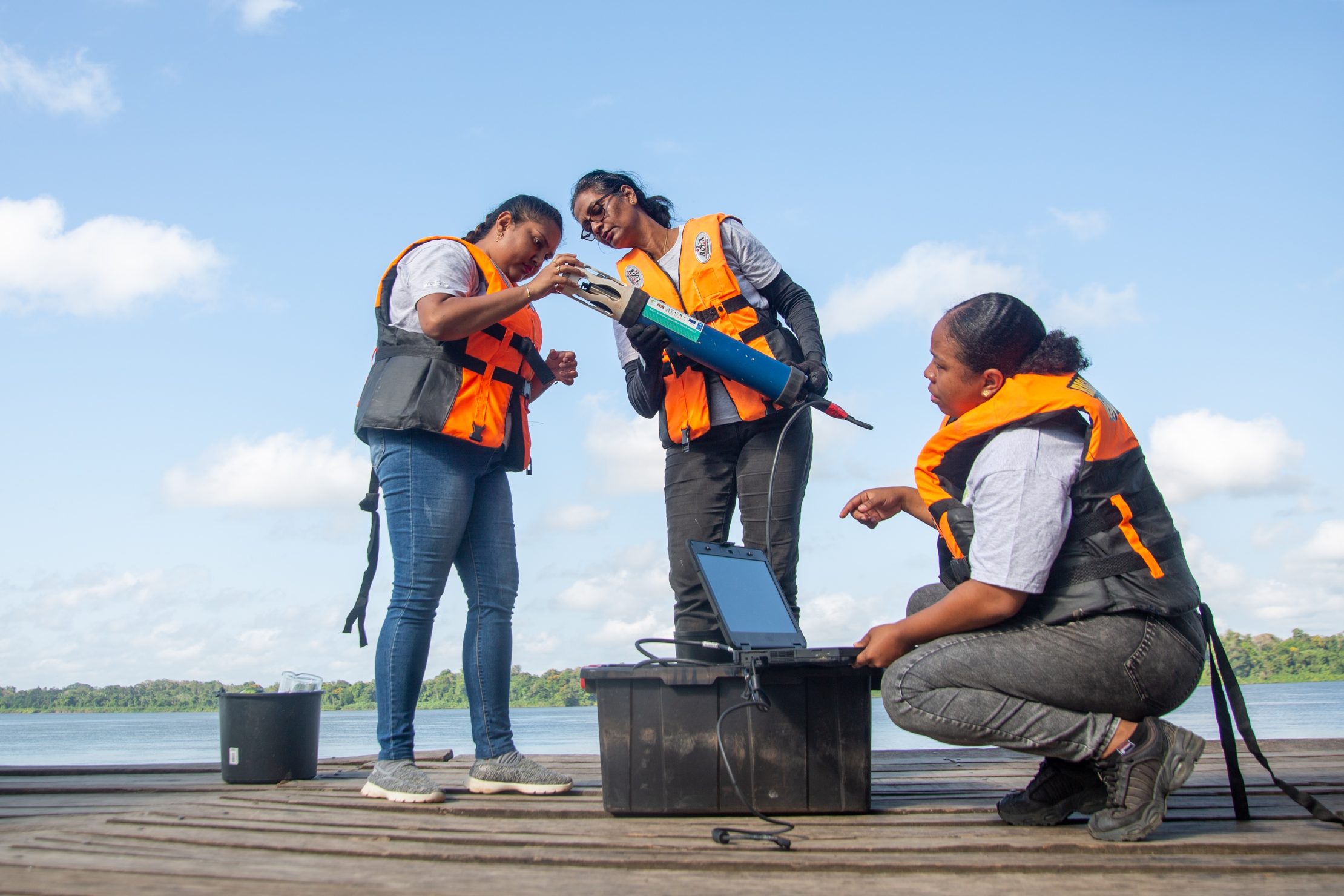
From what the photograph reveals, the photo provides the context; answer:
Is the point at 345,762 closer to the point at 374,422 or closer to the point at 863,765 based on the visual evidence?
the point at 374,422

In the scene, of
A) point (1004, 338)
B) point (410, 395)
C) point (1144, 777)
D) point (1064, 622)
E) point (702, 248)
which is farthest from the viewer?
point (702, 248)

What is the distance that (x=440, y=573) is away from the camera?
2895mm

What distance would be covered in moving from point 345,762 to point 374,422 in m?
2.06

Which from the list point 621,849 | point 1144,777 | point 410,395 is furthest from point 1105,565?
point 410,395

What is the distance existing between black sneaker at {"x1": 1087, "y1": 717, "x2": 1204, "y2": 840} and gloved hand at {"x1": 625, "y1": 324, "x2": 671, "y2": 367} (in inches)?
70.0

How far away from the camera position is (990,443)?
6.84 ft

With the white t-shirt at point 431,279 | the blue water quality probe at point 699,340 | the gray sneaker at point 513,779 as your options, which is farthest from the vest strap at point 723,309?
the gray sneaker at point 513,779

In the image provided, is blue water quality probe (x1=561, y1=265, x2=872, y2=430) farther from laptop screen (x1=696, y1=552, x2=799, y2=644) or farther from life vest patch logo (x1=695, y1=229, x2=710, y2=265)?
laptop screen (x1=696, y1=552, x2=799, y2=644)

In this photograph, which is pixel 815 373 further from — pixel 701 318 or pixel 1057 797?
pixel 1057 797

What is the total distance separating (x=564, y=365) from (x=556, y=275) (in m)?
0.46

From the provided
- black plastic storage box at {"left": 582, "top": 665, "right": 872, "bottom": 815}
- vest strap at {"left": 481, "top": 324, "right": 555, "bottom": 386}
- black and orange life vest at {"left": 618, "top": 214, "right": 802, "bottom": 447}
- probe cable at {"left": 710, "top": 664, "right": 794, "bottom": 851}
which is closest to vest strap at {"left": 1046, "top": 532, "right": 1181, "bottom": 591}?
black plastic storage box at {"left": 582, "top": 665, "right": 872, "bottom": 815}

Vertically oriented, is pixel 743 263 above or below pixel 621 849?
above

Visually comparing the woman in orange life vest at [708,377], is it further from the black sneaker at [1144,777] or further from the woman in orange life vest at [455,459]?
the black sneaker at [1144,777]

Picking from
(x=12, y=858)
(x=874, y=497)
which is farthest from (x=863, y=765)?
(x=12, y=858)
